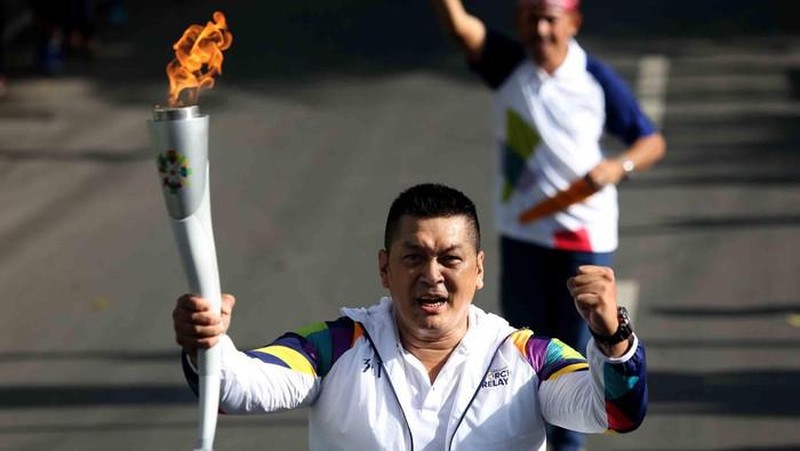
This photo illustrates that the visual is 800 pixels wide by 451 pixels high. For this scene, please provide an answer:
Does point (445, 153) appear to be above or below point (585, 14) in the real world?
below

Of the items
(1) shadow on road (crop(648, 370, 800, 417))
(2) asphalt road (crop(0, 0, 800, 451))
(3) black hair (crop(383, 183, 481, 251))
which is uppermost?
(3) black hair (crop(383, 183, 481, 251))

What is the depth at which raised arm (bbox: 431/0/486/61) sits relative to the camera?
6871mm

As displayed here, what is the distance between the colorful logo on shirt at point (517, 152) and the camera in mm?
7020

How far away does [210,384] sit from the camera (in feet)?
13.4

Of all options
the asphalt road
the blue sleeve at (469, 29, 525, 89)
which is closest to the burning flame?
the blue sleeve at (469, 29, 525, 89)

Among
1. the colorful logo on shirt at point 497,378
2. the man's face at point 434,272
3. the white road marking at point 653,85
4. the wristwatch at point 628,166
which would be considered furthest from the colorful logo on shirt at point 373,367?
the white road marking at point 653,85

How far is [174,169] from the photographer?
3881 mm

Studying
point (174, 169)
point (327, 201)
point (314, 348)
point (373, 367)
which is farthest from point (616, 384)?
point (327, 201)

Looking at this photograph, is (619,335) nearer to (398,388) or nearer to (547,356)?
(547,356)

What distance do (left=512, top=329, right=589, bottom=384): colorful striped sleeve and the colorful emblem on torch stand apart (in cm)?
102

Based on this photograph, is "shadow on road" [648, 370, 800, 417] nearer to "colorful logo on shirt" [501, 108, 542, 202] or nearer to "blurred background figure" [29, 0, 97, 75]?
"colorful logo on shirt" [501, 108, 542, 202]

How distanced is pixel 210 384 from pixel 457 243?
71 centimetres

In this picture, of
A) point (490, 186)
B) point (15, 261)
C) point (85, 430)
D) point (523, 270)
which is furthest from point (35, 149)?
point (523, 270)

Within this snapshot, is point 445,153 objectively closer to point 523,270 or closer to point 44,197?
point 44,197
